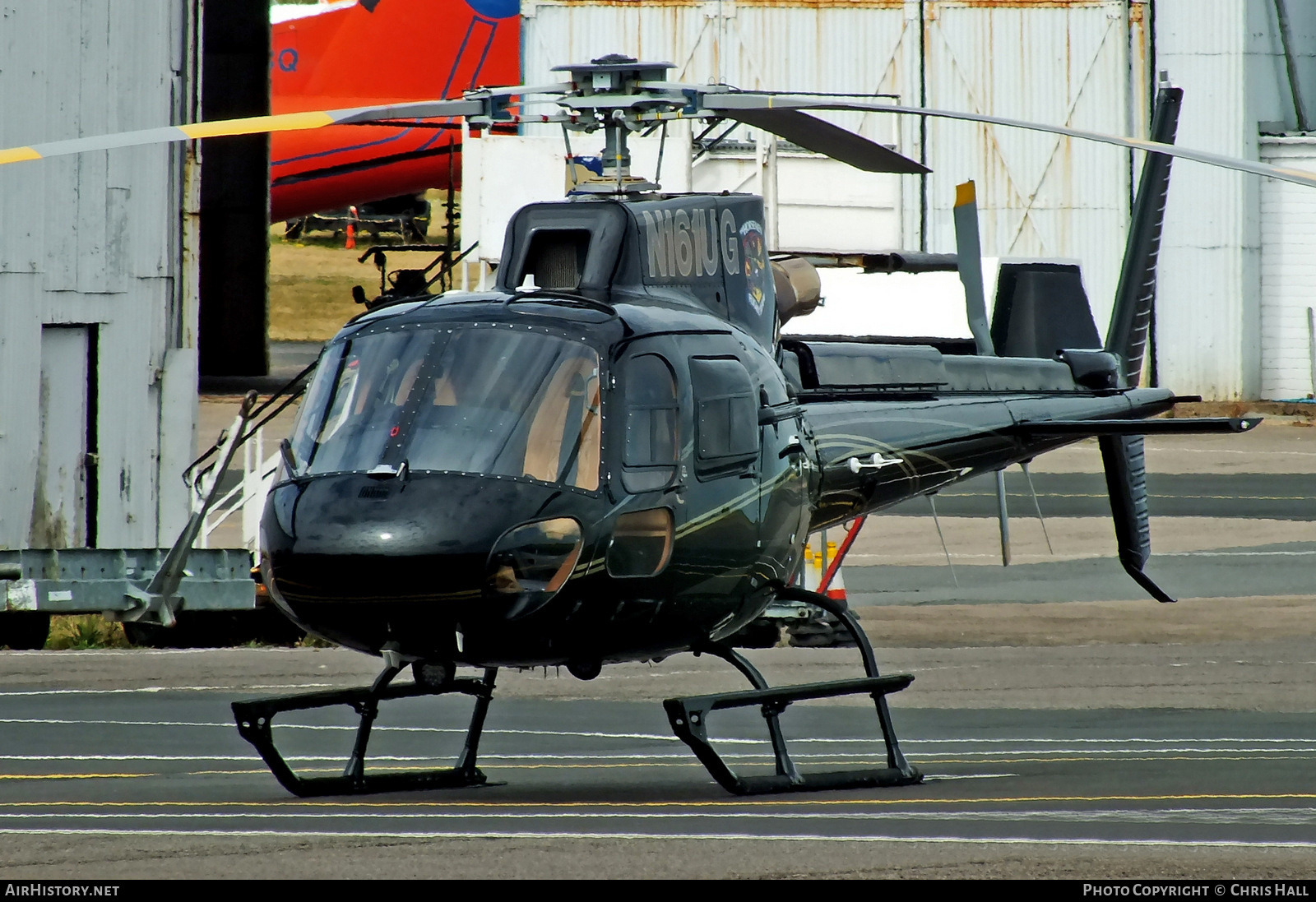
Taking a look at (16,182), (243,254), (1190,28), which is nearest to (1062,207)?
(1190,28)

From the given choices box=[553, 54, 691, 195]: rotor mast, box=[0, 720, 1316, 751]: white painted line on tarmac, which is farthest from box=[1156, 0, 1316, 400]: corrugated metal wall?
box=[553, 54, 691, 195]: rotor mast

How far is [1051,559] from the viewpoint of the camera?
23.9m

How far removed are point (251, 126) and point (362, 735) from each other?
3502mm

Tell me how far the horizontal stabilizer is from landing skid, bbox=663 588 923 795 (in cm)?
214

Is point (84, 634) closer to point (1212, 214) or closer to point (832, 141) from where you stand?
point (832, 141)

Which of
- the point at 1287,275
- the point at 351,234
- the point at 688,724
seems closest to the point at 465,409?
the point at 688,724

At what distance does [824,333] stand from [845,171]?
5.71 meters

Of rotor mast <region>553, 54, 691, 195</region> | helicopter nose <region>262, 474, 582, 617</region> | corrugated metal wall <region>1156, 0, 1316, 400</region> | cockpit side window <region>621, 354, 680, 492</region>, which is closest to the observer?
helicopter nose <region>262, 474, 582, 617</region>

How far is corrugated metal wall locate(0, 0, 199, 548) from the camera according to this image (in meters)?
18.5

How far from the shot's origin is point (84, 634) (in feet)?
59.9

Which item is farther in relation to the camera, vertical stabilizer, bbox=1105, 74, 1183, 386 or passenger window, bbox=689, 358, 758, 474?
vertical stabilizer, bbox=1105, 74, 1183, 386

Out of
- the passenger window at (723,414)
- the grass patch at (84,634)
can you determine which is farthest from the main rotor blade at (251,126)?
the grass patch at (84,634)

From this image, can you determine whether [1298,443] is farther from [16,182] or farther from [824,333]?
[16,182]

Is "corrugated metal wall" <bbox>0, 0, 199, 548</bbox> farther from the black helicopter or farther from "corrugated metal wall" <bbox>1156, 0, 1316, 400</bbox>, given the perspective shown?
"corrugated metal wall" <bbox>1156, 0, 1316, 400</bbox>
